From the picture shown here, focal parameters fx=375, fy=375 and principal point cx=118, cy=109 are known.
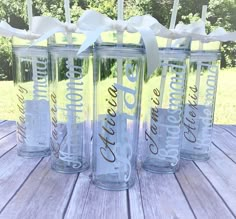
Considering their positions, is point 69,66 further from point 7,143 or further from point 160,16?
point 160,16

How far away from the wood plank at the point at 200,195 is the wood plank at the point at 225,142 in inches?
7.4

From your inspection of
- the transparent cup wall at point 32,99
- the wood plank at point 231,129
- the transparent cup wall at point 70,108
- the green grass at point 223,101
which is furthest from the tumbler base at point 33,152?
the green grass at point 223,101

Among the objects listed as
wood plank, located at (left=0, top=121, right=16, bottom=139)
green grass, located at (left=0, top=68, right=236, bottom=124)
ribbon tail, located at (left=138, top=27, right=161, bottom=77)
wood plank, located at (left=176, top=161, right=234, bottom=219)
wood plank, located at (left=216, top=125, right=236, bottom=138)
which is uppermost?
ribbon tail, located at (left=138, top=27, right=161, bottom=77)

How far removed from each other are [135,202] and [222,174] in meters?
0.27

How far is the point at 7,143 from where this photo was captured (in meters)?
1.06

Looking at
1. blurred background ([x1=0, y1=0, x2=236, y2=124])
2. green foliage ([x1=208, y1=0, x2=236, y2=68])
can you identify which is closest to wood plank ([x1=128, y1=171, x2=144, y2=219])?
blurred background ([x1=0, y1=0, x2=236, y2=124])

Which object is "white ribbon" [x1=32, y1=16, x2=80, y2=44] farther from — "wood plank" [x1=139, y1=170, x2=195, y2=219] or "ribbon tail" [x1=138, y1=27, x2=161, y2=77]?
"wood plank" [x1=139, y1=170, x2=195, y2=219]

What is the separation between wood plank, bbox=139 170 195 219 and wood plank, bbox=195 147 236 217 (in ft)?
0.27

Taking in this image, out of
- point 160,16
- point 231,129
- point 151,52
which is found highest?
point 160,16


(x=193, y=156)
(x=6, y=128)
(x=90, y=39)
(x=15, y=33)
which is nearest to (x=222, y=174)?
(x=193, y=156)

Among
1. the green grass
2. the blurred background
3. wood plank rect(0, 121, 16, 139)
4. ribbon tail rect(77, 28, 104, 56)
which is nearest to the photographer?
ribbon tail rect(77, 28, 104, 56)

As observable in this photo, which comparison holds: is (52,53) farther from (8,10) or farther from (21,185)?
(8,10)

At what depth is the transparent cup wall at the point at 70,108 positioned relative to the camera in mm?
763

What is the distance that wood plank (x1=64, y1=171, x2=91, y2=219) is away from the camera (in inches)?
24.3
